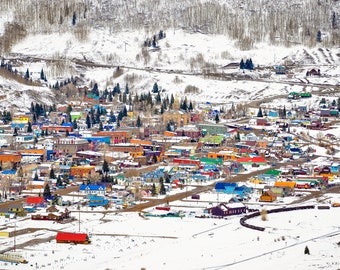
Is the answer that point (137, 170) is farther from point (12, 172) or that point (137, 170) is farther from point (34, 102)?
point (34, 102)

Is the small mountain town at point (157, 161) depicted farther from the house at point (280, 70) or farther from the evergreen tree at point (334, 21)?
the evergreen tree at point (334, 21)

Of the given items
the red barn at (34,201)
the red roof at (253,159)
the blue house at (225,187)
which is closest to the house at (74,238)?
the red barn at (34,201)

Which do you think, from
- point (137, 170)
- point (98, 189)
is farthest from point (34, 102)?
point (98, 189)

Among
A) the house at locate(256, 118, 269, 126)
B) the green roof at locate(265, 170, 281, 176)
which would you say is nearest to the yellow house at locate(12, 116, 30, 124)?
the house at locate(256, 118, 269, 126)

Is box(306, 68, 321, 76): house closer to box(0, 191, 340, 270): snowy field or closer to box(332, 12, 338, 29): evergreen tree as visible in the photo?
box(332, 12, 338, 29): evergreen tree

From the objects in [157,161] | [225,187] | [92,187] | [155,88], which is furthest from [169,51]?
[92,187]

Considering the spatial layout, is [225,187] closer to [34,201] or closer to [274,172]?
[274,172]
